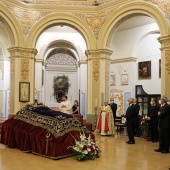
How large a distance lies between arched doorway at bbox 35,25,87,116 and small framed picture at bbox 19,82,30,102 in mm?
4450

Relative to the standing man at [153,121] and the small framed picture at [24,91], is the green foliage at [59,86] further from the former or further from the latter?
the standing man at [153,121]

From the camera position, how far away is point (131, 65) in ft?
50.6

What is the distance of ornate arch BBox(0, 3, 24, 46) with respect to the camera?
11922mm

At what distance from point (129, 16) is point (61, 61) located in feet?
32.9

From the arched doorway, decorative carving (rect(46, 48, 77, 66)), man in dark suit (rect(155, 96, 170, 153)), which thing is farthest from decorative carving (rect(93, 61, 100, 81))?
decorative carving (rect(46, 48, 77, 66))

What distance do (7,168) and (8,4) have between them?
863 centimetres

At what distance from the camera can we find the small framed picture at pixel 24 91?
12250 mm

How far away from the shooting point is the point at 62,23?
42.4ft

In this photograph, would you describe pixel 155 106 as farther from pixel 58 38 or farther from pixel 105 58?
pixel 58 38

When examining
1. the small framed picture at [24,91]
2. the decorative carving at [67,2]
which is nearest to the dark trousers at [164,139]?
the small framed picture at [24,91]

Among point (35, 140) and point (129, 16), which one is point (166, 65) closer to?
point (129, 16)

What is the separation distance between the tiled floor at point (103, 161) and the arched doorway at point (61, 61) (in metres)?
9.66

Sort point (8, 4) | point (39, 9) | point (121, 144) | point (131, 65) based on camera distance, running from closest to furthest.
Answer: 1. point (121, 144)
2. point (8, 4)
3. point (39, 9)
4. point (131, 65)

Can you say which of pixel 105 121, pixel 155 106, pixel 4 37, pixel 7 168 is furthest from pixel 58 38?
pixel 7 168
